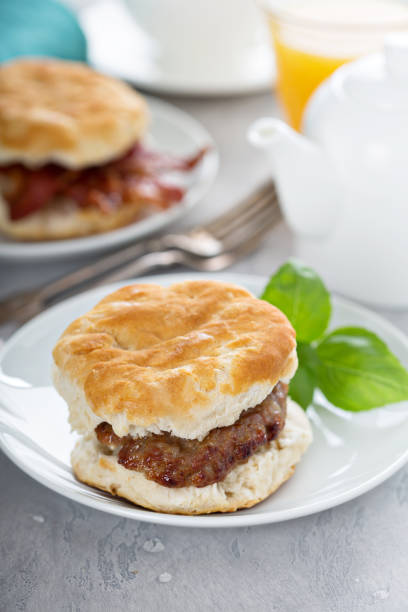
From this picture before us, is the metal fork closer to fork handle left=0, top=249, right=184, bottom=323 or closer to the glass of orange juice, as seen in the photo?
fork handle left=0, top=249, right=184, bottom=323

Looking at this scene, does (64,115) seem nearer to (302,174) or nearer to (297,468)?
(302,174)

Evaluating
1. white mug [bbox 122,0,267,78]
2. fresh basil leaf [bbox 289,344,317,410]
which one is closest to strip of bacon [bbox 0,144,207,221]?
white mug [bbox 122,0,267,78]

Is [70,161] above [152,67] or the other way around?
above

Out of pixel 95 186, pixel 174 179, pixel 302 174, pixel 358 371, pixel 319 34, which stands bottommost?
pixel 174 179

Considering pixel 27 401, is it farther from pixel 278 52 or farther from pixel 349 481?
pixel 278 52

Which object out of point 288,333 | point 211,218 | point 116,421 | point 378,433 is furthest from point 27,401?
point 211,218

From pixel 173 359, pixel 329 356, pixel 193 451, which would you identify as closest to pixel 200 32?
pixel 329 356

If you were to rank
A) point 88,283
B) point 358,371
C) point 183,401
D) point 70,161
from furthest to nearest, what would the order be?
1. point 70,161
2. point 88,283
3. point 358,371
4. point 183,401
